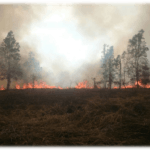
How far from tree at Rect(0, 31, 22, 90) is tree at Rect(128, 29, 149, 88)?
12.3m

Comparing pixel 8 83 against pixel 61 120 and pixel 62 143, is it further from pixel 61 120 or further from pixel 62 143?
pixel 62 143

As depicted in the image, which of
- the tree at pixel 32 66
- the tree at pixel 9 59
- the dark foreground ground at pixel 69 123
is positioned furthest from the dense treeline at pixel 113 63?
the dark foreground ground at pixel 69 123

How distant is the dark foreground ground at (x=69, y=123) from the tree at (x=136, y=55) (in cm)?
567

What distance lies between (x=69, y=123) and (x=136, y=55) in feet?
36.9

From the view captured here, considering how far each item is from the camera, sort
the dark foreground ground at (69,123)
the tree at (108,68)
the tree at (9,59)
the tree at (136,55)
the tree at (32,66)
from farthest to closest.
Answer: the tree at (32,66), the tree at (108,68), the tree at (9,59), the tree at (136,55), the dark foreground ground at (69,123)

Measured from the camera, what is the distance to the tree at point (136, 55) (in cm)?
1214

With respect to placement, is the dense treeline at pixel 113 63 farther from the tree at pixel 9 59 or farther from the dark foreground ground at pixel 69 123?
the dark foreground ground at pixel 69 123

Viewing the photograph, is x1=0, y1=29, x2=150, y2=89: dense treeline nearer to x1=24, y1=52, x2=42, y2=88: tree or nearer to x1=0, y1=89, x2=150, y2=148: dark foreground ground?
x1=24, y1=52, x2=42, y2=88: tree

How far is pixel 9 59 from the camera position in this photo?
14.1 metres

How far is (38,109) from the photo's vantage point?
5.67 metres

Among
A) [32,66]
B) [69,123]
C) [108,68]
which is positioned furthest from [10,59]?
[69,123]

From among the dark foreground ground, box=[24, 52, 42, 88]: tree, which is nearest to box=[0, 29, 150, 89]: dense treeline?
box=[24, 52, 42, 88]: tree

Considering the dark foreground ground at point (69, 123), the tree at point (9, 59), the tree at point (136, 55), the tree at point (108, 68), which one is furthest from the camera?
the tree at point (108, 68)

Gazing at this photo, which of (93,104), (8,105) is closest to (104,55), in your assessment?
(93,104)
